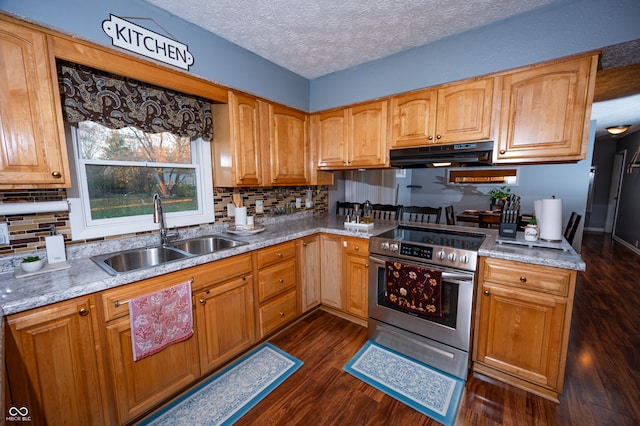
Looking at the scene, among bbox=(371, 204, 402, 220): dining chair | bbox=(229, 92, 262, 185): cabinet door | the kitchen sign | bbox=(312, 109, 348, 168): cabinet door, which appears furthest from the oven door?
the kitchen sign

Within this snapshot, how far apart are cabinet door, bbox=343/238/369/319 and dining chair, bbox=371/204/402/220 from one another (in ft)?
2.67

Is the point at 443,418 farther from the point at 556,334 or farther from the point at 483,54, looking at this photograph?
the point at 483,54

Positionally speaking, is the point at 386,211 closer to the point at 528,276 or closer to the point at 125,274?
the point at 528,276

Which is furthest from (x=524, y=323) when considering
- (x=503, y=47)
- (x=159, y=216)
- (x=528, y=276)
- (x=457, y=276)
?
(x=159, y=216)

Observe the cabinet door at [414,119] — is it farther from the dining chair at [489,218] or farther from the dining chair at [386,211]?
the dining chair at [489,218]

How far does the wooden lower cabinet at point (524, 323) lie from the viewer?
1593mm

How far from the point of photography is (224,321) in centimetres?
187

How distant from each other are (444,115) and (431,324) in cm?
168

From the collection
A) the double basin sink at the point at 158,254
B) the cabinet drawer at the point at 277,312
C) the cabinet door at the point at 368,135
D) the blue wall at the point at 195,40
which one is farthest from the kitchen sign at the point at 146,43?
the cabinet drawer at the point at 277,312

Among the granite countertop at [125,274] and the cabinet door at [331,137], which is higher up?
the cabinet door at [331,137]

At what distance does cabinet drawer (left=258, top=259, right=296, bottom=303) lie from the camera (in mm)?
2131

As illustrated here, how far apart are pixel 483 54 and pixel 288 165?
1.87 m

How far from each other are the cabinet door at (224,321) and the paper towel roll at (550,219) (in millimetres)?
2219

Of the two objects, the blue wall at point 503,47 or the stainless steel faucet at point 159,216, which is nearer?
the blue wall at point 503,47
